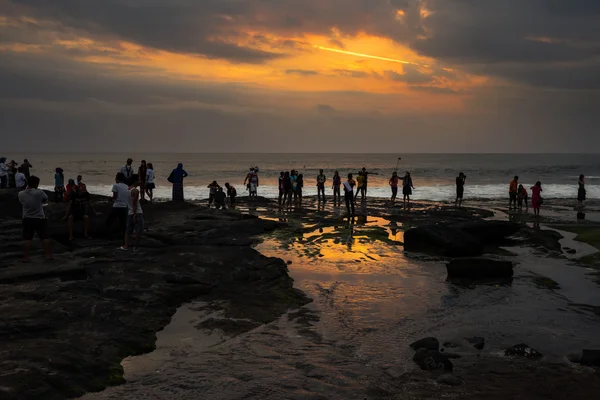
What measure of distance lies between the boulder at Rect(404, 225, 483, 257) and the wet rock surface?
18.8 ft

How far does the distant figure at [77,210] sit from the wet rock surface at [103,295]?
20.7 inches

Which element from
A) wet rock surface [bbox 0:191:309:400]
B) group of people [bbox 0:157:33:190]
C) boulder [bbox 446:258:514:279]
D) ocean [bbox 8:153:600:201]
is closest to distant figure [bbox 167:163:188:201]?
wet rock surface [bbox 0:191:309:400]

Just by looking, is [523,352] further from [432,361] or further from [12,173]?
[12,173]

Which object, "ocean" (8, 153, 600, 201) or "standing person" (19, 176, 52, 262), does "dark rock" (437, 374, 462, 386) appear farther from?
"ocean" (8, 153, 600, 201)

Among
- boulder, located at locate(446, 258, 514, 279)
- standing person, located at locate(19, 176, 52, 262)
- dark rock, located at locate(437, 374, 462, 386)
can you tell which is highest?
standing person, located at locate(19, 176, 52, 262)

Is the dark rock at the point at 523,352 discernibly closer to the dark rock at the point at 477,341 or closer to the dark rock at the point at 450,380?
the dark rock at the point at 477,341

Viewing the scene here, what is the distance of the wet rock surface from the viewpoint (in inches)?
272

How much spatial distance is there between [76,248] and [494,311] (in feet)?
40.7

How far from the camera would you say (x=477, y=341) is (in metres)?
8.70

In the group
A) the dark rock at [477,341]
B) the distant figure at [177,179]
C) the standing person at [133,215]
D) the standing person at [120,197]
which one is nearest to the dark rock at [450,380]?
the dark rock at [477,341]

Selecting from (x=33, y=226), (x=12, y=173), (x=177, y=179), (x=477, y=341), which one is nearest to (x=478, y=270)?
(x=477, y=341)

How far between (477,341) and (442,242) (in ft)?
28.5

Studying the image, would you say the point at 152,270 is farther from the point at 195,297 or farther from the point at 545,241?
the point at 545,241

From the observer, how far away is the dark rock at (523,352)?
8156mm
